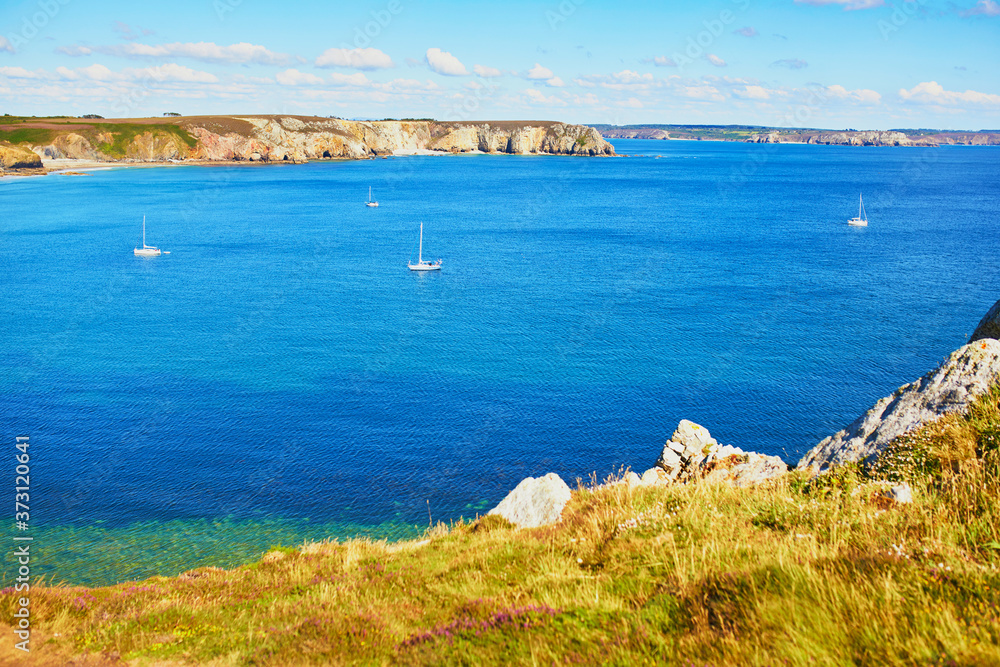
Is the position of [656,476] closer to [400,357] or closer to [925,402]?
[925,402]

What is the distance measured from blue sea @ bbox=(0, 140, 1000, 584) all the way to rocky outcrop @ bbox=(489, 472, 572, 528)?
11.5 meters

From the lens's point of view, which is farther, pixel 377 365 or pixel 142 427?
pixel 377 365

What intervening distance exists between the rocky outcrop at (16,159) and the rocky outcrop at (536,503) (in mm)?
196135

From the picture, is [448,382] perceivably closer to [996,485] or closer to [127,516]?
[127,516]

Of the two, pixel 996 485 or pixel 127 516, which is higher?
pixel 996 485

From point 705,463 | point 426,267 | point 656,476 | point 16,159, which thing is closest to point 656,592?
point 705,463

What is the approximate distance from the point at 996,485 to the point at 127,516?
29684 mm

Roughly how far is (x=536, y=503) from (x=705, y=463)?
7.13 meters

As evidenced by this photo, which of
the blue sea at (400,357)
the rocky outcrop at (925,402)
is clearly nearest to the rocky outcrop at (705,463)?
the rocky outcrop at (925,402)

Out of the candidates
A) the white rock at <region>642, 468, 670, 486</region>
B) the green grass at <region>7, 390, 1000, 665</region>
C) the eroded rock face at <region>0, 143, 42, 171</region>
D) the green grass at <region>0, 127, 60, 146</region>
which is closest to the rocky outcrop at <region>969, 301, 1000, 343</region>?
the green grass at <region>7, 390, 1000, 665</region>

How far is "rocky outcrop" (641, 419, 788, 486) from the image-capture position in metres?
16.8

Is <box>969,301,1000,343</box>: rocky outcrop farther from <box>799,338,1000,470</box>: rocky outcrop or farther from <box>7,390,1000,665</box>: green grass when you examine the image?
<box>7,390,1000,665</box>: green grass

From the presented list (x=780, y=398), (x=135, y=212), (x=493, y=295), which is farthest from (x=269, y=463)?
(x=135, y=212)

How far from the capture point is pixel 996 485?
28.5 ft
